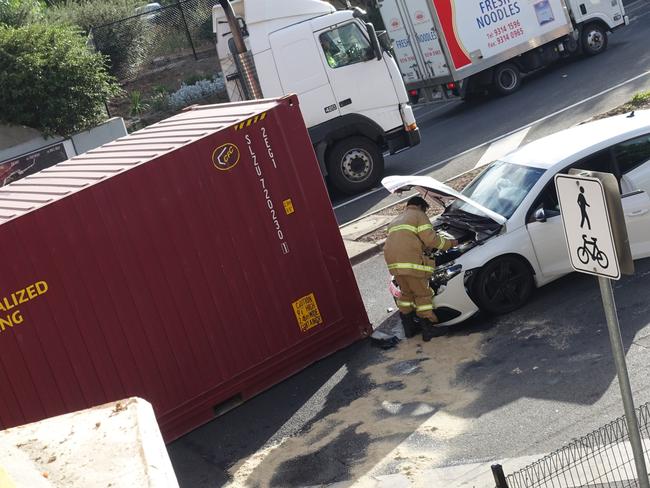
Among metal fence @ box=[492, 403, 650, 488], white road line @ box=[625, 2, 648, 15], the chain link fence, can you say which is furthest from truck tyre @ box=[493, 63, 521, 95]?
metal fence @ box=[492, 403, 650, 488]

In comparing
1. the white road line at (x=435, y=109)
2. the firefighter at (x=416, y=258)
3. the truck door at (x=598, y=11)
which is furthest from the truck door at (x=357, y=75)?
the truck door at (x=598, y=11)

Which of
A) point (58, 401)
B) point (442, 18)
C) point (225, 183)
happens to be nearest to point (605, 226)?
point (225, 183)

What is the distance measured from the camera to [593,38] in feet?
77.7

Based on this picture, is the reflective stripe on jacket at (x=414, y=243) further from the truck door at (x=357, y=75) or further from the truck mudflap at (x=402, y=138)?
the truck mudflap at (x=402, y=138)

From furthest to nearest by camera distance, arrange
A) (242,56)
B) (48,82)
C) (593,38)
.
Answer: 1. (593,38)
2. (48,82)
3. (242,56)

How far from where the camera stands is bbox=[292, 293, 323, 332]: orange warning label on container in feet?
32.5

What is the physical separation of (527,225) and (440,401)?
92.1 inches

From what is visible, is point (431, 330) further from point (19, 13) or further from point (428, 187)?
point (19, 13)

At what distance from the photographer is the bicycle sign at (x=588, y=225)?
4.77 meters

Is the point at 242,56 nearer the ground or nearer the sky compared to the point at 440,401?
nearer the sky

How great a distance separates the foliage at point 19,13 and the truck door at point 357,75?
1188 cm

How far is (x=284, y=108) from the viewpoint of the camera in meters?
9.77

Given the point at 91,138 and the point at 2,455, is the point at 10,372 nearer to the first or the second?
the point at 2,455

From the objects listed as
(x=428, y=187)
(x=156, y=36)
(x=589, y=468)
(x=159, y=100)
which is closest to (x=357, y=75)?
(x=428, y=187)
